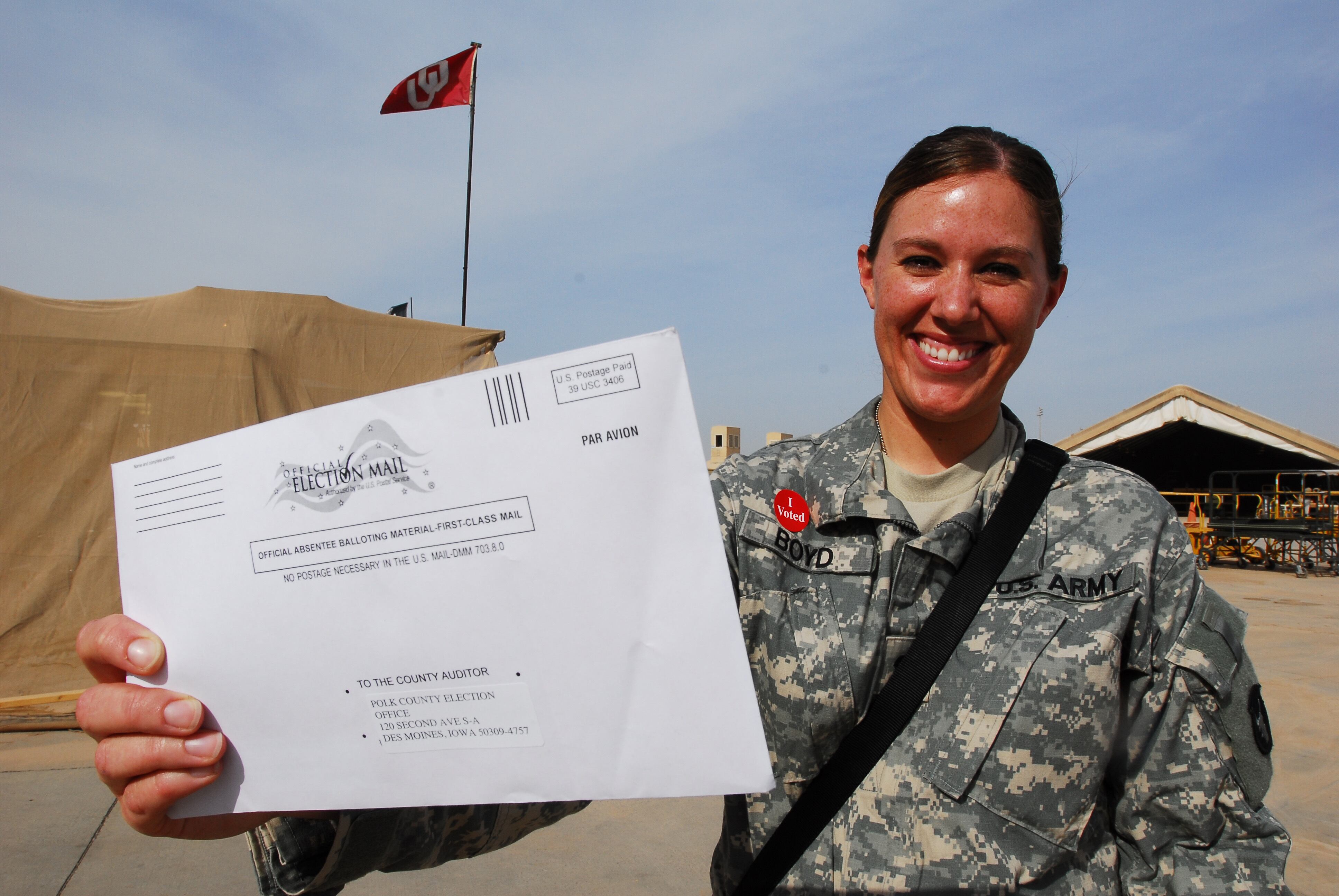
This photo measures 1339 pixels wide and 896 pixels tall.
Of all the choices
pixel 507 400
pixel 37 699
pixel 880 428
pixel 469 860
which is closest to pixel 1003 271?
pixel 880 428

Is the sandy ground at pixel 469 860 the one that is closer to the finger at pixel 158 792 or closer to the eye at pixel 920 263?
the finger at pixel 158 792

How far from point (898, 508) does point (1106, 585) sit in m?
0.33

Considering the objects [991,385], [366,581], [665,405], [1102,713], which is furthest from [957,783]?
[366,581]

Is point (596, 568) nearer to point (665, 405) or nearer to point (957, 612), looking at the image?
point (665, 405)

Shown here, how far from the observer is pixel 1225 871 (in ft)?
3.74

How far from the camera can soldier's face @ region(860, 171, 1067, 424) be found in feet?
4.39

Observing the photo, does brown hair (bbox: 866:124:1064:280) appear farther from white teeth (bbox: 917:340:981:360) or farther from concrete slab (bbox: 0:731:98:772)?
concrete slab (bbox: 0:731:98:772)

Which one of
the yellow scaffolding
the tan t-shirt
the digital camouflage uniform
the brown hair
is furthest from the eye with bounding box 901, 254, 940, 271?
the yellow scaffolding

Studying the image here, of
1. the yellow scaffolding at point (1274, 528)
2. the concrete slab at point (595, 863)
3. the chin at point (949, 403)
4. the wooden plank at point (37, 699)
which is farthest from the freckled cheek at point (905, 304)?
the yellow scaffolding at point (1274, 528)

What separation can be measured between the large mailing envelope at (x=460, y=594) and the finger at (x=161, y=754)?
0.02 m

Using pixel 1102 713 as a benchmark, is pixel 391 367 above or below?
above

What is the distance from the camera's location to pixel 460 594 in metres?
0.89

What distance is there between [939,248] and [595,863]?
113 inches

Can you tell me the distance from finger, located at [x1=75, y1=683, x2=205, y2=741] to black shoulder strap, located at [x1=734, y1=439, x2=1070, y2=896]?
798 mm
